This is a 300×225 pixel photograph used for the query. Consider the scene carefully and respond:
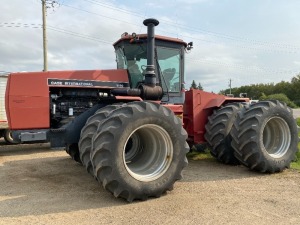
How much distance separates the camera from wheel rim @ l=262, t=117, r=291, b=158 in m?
7.49

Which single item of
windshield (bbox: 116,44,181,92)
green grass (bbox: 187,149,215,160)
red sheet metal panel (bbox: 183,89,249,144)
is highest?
windshield (bbox: 116,44,181,92)

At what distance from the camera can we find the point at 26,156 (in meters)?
10.1

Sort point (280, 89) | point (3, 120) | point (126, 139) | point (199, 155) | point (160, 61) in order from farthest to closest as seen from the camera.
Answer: point (280, 89), point (3, 120), point (199, 155), point (160, 61), point (126, 139)

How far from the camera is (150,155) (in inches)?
236

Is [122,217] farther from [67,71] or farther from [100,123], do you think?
[67,71]

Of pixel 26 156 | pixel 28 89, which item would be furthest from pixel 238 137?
pixel 26 156

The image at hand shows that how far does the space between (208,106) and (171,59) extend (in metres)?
1.41

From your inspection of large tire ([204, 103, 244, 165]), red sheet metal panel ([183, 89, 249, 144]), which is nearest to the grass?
red sheet metal panel ([183, 89, 249, 144])

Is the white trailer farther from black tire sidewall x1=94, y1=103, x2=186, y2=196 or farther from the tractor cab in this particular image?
black tire sidewall x1=94, y1=103, x2=186, y2=196

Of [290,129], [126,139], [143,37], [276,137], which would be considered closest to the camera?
[126,139]

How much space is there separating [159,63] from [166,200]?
10.7 ft

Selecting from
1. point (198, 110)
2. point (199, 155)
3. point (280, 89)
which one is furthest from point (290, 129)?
point (280, 89)

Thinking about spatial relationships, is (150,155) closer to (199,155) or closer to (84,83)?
(84,83)

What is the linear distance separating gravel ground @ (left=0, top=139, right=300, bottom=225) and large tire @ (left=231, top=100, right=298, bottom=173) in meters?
0.29
